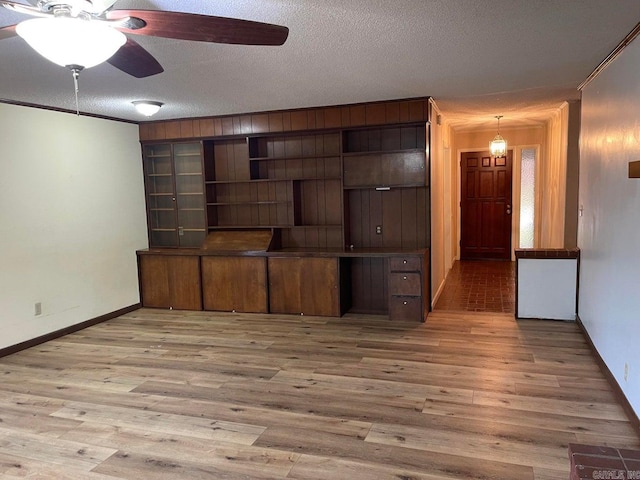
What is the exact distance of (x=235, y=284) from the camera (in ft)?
18.1

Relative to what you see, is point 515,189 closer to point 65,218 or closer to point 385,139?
point 385,139

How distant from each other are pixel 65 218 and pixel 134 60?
124 inches

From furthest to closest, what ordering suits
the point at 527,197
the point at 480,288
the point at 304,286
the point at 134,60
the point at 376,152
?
the point at 527,197, the point at 480,288, the point at 304,286, the point at 376,152, the point at 134,60

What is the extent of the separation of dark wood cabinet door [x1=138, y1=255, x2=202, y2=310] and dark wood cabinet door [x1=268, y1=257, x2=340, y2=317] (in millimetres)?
1021

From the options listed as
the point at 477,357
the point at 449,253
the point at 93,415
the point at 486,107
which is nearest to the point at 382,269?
the point at 477,357

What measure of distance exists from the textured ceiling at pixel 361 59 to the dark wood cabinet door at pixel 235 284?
1.78 m

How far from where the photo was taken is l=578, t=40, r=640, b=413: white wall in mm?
2711

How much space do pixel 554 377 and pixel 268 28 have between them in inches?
121

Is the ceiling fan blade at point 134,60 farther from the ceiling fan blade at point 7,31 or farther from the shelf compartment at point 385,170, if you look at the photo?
the shelf compartment at point 385,170

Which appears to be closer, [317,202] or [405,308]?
[405,308]

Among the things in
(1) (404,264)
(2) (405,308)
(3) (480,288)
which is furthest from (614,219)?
(3) (480,288)

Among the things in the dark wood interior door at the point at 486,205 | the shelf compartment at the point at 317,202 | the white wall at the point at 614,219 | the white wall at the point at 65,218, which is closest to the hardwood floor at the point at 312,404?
the white wall at the point at 614,219

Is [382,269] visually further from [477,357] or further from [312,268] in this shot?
[477,357]

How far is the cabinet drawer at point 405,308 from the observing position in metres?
4.86
